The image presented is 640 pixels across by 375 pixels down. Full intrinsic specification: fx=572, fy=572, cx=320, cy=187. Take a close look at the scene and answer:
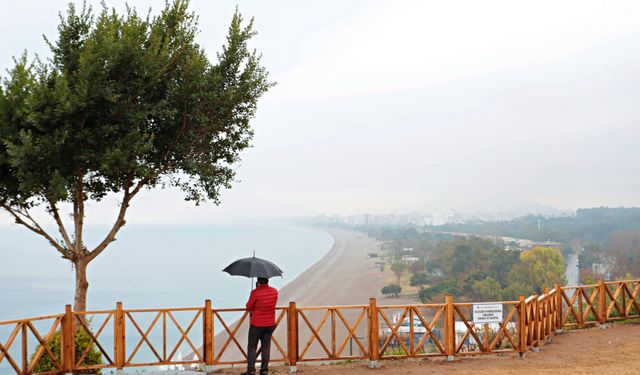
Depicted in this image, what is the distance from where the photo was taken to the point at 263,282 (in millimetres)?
10195

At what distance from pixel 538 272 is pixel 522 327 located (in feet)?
230

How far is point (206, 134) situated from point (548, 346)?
9.38 meters

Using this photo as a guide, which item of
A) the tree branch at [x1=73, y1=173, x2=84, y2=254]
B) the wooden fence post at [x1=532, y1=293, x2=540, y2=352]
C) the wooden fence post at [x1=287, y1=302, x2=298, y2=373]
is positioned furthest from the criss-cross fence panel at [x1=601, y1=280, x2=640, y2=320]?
the tree branch at [x1=73, y1=173, x2=84, y2=254]

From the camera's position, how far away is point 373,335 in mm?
11453

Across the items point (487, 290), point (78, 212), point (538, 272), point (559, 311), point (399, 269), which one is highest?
point (78, 212)

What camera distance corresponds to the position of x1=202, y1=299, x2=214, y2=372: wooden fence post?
10781 mm

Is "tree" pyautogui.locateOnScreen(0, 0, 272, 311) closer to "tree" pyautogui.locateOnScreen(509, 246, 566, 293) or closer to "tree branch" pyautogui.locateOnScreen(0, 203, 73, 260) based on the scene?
"tree branch" pyautogui.locateOnScreen(0, 203, 73, 260)

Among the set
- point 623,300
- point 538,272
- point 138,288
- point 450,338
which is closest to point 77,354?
point 450,338

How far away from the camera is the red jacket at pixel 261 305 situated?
995 cm

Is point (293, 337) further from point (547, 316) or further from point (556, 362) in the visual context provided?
point (547, 316)

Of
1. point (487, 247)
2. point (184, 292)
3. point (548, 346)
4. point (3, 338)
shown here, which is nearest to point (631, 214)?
point (487, 247)

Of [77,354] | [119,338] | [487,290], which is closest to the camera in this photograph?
[119,338]

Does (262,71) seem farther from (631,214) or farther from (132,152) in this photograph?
(631,214)

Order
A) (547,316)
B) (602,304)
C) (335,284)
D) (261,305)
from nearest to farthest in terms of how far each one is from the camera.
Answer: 1. (261,305)
2. (547,316)
3. (602,304)
4. (335,284)
